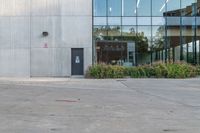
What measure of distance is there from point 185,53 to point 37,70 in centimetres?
1269

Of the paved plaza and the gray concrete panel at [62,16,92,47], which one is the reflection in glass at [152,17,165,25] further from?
the paved plaza

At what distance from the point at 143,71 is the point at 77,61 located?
17.5 feet

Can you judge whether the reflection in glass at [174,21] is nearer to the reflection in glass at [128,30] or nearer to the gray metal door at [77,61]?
the reflection in glass at [128,30]

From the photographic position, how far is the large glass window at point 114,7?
111 ft

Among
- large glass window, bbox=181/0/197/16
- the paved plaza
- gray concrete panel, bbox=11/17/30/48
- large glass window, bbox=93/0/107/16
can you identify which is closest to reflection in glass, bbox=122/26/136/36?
large glass window, bbox=93/0/107/16

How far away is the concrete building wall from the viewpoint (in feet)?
107

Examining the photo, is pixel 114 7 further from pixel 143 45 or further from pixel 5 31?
pixel 5 31

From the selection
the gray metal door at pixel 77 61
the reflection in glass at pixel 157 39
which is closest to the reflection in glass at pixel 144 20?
the reflection in glass at pixel 157 39

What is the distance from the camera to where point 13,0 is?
3319 centimetres

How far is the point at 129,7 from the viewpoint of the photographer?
34.2m

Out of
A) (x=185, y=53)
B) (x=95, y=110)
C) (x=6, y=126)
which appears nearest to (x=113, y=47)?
(x=185, y=53)

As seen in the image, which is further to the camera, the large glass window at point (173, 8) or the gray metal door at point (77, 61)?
the large glass window at point (173, 8)

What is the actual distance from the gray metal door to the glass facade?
1.25 meters

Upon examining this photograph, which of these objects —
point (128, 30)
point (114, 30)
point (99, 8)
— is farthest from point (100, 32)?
point (128, 30)
